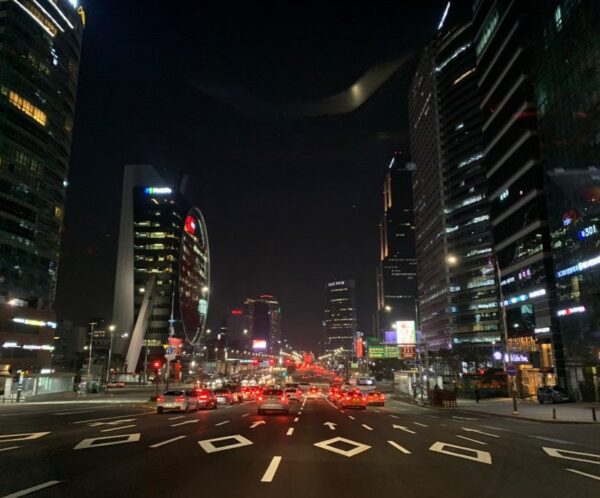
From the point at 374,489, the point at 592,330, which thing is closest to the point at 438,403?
the point at 592,330

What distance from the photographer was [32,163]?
88.5m

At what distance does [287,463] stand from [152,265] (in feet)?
547

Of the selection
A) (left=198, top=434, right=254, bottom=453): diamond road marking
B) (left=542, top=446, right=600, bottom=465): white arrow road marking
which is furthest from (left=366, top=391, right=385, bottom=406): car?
(left=198, top=434, right=254, bottom=453): diamond road marking

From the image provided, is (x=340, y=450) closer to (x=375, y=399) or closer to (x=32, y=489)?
(x=32, y=489)

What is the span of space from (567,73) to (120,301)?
13890 centimetres

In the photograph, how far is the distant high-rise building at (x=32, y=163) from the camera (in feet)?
273

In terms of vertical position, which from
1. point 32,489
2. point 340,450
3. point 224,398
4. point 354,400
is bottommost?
point 224,398

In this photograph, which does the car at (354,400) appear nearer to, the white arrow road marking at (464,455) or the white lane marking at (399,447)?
the white arrow road marking at (464,455)

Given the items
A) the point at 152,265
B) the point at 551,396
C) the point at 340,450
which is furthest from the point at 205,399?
the point at 152,265

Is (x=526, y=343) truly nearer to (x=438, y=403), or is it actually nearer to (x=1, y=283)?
(x=438, y=403)

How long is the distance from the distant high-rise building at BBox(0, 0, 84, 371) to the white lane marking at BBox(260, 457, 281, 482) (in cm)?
8292

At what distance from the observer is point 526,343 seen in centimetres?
7062

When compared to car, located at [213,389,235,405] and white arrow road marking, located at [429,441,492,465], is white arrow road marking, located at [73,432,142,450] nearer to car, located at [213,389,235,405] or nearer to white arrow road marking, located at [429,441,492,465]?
white arrow road marking, located at [429,441,492,465]

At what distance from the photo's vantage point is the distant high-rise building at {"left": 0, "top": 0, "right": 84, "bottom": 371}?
8331 cm
